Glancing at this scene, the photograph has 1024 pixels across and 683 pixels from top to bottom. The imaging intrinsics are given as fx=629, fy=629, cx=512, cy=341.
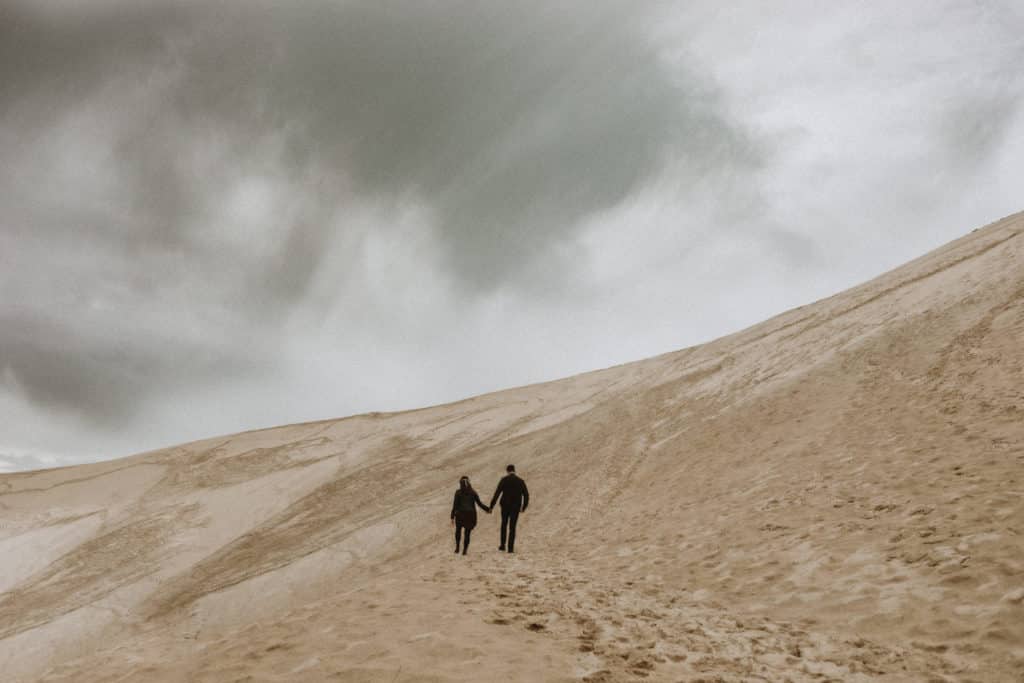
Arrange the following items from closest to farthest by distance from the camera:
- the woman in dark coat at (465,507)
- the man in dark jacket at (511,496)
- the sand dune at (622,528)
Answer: the sand dune at (622,528) → the man in dark jacket at (511,496) → the woman in dark coat at (465,507)

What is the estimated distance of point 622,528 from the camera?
1439 centimetres

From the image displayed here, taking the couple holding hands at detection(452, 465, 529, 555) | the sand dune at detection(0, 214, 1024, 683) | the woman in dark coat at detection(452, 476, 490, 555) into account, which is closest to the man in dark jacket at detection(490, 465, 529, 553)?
the couple holding hands at detection(452, 465, 529, 555)

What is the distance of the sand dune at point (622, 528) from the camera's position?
21.4 ft

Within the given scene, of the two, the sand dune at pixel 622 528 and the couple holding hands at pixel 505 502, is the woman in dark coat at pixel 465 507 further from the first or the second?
the sand dune at pixel 622 528

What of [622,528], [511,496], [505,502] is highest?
[511,496]

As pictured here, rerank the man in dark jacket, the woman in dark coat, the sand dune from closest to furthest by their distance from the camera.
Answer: the sand dune → the man in dark jacket → the woman in dark coat

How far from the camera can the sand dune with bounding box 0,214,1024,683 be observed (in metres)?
6.53

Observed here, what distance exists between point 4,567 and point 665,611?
93.9 ft

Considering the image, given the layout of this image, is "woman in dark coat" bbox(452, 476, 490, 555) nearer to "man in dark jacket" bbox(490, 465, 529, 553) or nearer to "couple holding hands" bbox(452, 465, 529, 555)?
"couple holding hands" bbox(452, 465, 529, 555)

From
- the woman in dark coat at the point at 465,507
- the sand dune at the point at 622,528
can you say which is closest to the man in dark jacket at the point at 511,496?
the woman in dark coat at the point at 465,507

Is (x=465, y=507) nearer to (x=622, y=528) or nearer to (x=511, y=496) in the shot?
(x=511, y=496)

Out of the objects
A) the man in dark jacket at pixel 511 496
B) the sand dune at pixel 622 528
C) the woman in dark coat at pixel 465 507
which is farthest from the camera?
the woman in dark coat at pixel 465 507

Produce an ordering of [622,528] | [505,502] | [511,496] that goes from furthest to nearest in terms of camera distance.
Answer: [622,528]
[505,502]
[511,496]

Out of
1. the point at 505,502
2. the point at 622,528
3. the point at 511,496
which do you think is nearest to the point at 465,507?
the point at 505,502
